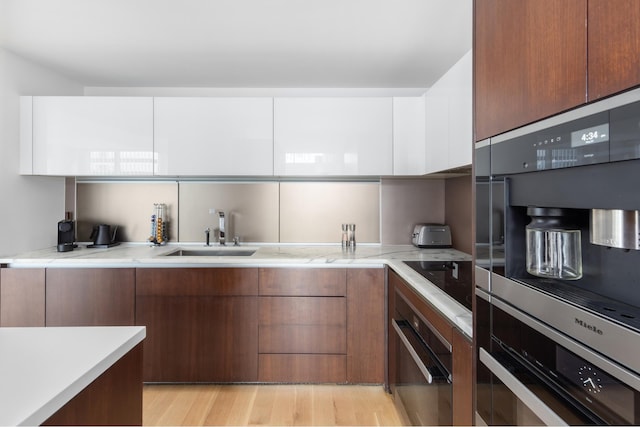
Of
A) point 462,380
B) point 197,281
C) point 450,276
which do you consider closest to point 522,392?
point 462,380

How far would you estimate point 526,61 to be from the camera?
0.80 meters

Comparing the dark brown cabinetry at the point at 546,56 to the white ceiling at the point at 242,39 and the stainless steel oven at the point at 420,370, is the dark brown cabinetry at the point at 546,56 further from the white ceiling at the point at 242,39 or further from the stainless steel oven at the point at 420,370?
the white ceiling at the point at 242,39

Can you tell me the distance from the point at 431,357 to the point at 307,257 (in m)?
1.21

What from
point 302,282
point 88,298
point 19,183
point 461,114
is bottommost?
point 88,298

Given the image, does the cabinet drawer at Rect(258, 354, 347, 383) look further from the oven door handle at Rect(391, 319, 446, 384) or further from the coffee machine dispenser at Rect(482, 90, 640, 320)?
the coffee machine dispenser at Rect(482, 90, 640, 320)

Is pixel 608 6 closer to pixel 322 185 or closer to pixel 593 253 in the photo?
pixel 593 253

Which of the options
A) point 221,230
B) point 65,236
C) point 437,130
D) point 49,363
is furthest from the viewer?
point 221,230

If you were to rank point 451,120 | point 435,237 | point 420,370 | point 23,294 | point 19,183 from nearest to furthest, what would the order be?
point 420,370 < point 451,120 < point 23,294 < point 19,183 < point 435,237

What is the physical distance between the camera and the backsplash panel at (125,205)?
9.93 feet

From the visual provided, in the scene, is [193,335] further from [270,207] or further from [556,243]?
[556,243]

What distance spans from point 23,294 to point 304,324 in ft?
6.17

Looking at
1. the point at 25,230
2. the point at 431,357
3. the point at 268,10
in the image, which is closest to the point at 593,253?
the point at 431,357

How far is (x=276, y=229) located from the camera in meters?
3.04

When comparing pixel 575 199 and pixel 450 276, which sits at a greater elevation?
pixel 575 199
